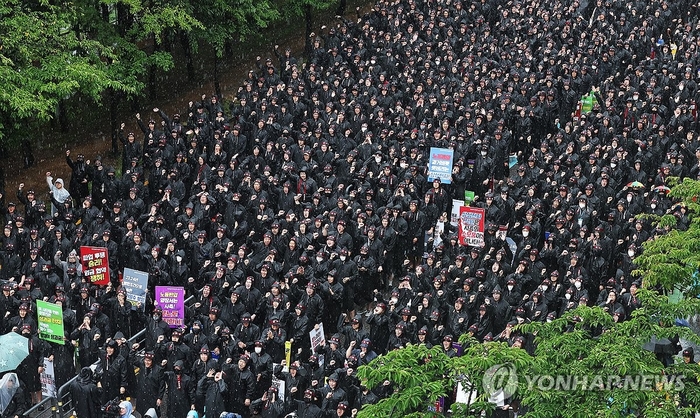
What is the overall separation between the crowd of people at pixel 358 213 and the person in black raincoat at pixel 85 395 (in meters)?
0.03

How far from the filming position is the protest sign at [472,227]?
2453cm

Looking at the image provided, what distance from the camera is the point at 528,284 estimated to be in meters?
23.3

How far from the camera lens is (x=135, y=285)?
23.6m

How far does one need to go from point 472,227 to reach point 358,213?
2.68 meters

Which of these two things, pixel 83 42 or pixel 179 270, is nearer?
pixel 179 270

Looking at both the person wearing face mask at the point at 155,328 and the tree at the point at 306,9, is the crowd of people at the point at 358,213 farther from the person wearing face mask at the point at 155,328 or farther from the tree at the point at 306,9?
the tree at the point at 306,9

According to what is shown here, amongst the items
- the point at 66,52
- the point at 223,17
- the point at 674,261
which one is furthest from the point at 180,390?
the point at 223,17

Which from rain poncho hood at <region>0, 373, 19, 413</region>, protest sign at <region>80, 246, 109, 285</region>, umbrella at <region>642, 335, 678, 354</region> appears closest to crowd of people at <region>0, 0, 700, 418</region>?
protest sign at <region>80, 246, 109, 285</region>

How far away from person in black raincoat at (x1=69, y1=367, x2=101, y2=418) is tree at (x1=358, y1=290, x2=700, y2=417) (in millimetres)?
6986

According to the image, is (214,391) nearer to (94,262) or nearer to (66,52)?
(94,262)

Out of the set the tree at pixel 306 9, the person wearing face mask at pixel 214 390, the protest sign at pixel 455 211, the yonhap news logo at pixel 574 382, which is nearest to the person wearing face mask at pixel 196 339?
the person wearing face mask at pixel 214 390

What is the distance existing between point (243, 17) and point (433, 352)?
21.5 metres

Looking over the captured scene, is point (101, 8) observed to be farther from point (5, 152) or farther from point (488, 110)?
point (488, 110)

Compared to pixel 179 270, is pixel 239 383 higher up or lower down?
lower down
